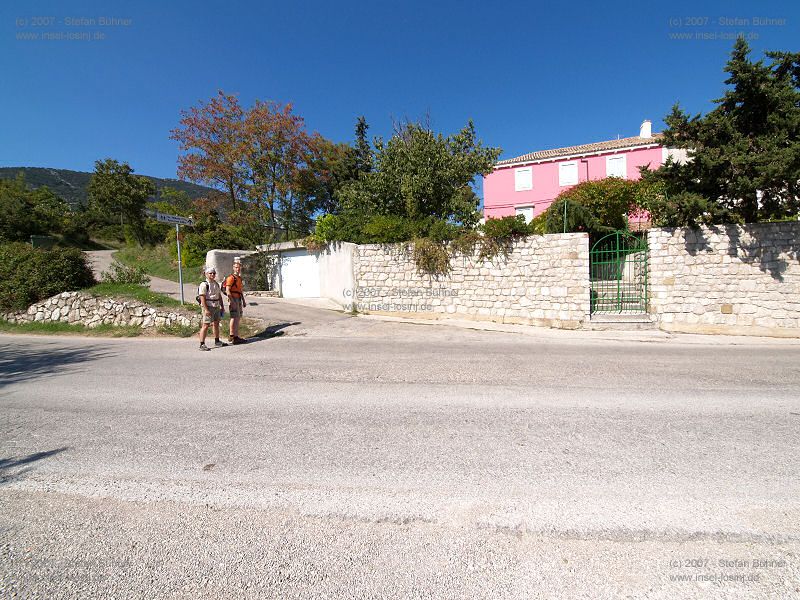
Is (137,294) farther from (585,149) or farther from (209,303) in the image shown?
(585,149)

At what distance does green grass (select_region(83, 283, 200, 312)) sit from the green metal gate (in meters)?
11.6

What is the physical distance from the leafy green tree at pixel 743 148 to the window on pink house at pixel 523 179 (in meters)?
19.2

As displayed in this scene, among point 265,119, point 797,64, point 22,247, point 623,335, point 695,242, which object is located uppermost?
point 265,119

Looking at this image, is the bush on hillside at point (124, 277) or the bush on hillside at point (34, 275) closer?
the bush on hillside at point (34, 275)

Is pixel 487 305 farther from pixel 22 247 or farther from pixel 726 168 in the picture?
pixel 22 247

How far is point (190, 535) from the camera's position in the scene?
7.03 feet

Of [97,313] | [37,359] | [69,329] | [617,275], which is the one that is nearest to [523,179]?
[617,275]

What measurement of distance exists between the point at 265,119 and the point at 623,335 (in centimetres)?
2012

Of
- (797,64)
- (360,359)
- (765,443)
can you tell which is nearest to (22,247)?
(360,359)

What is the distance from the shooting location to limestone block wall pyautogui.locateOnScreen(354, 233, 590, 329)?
10.2 metres

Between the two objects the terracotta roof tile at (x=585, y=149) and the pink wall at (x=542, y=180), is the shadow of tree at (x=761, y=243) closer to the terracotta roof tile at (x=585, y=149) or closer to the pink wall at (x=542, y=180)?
the pink wall at (x=542, y=180)

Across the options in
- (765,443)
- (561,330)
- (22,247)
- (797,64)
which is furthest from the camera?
(22,247)

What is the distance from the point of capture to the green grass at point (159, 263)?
1828 cm

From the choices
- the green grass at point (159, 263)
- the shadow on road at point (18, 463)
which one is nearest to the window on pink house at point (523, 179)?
the green grass at point (159, 263)
